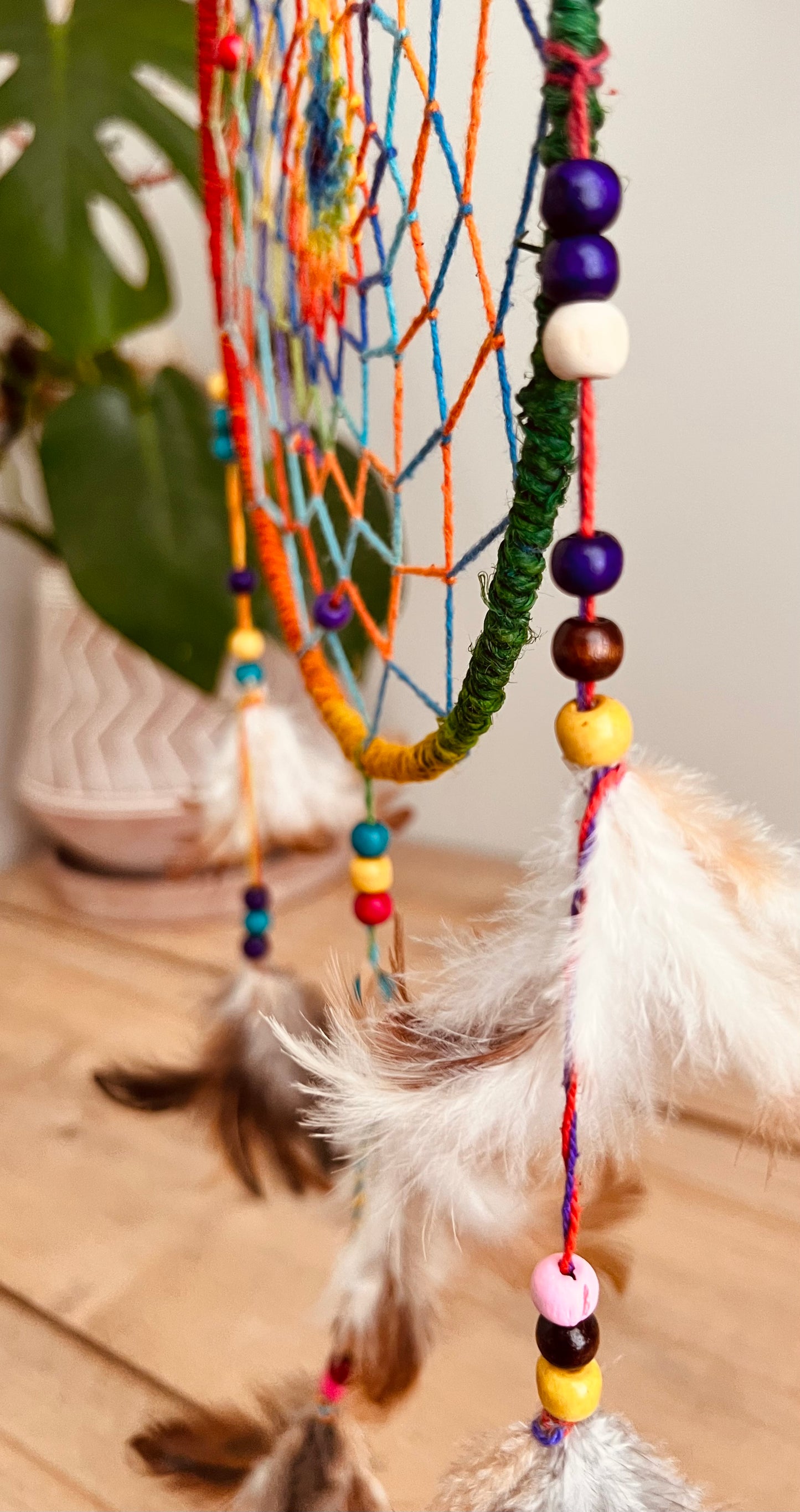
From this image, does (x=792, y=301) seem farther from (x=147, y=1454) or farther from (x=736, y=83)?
(x=147, y=1454)

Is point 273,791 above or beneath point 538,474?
beneath

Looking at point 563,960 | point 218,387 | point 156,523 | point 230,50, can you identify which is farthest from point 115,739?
point 563,960

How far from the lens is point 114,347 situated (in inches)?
32.7

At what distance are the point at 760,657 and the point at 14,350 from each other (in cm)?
64

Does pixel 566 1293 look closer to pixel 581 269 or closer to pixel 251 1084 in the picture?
pixel 581 269

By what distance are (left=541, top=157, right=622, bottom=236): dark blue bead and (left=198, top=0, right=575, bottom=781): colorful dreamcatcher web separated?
0.03 metres

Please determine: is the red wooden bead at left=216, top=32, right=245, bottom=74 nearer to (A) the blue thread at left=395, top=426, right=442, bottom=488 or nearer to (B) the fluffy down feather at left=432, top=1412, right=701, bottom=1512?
(A) the blue thread at left=395, top=426, right=442, bottom=488

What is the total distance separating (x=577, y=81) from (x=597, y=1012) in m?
0.21

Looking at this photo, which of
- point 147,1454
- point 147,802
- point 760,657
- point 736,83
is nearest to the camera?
point 147,1454

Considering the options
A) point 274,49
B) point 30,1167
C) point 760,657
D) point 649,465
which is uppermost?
point 274,49

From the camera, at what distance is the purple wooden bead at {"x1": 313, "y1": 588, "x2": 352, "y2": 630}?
1.66ft

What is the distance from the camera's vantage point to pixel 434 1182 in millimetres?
305

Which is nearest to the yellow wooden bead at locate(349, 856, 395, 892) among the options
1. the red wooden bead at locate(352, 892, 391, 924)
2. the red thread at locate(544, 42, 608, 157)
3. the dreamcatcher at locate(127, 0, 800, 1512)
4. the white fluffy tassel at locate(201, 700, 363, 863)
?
the red wooden bead at locate(352, 892, 391, 924)

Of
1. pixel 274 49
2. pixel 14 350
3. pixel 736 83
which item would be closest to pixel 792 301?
pixel 736 83
